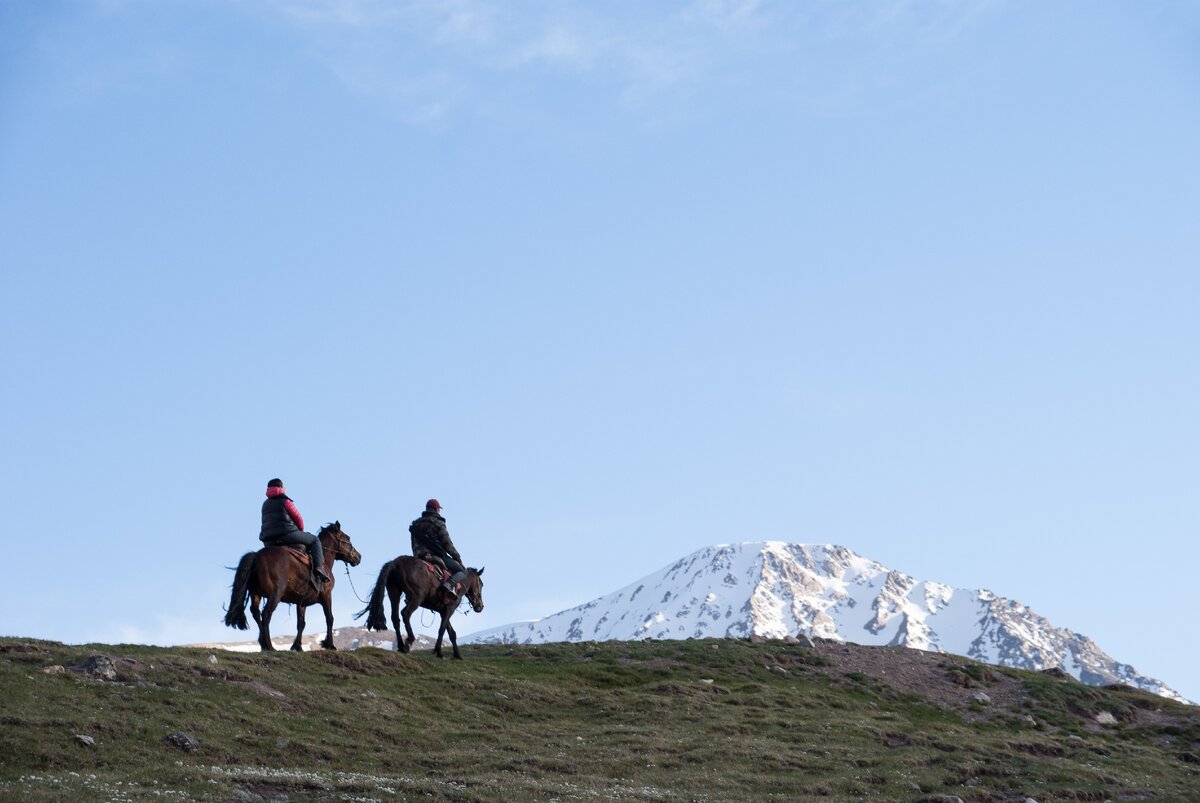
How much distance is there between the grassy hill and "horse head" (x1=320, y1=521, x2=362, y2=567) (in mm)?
2820

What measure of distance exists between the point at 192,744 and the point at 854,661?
95.1 feet

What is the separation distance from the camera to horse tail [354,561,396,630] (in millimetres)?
37000

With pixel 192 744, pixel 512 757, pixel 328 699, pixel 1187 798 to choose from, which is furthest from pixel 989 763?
pixel 192 744

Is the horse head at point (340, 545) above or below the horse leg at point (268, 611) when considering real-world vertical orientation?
above

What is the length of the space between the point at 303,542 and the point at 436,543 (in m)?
6.06

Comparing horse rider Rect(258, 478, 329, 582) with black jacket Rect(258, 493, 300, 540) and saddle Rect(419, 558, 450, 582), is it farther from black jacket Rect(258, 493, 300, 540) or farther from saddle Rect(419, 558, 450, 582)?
saddle Rect(419, 558, 450, 582)

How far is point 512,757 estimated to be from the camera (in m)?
27.7

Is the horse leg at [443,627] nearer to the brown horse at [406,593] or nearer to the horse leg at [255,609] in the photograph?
the brown horse at [406,593]

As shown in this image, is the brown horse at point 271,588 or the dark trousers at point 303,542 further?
the dark trousers at point 303,542

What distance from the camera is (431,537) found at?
3997cm

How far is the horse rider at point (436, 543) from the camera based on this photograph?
3978 cm

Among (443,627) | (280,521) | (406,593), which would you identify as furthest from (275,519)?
(443,627)

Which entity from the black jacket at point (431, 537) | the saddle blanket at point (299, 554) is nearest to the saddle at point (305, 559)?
the saddle blanket at point (299, 554)

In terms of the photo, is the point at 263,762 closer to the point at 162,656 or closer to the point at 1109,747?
the point at 162,656
